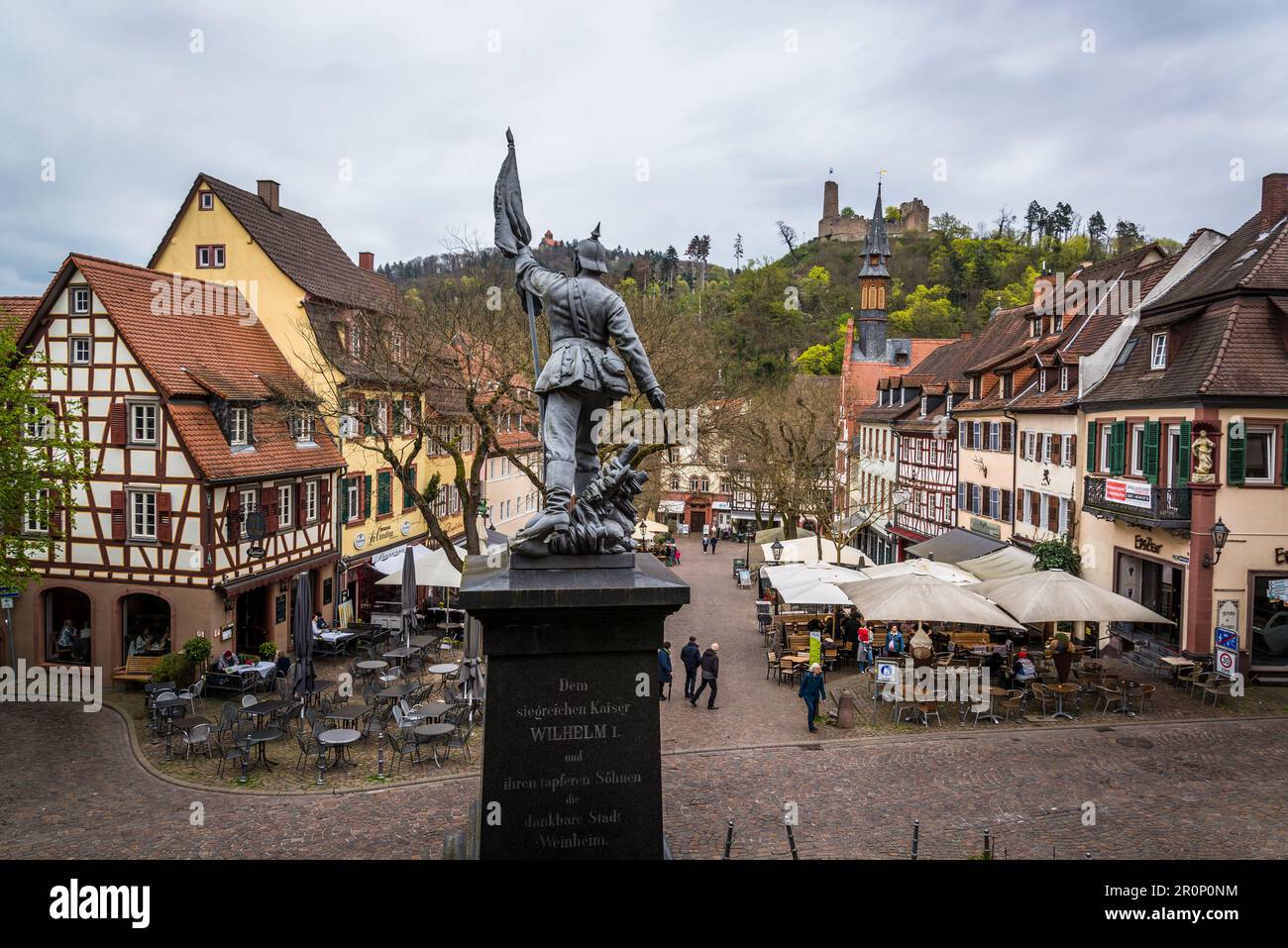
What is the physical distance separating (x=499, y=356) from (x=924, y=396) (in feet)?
89.2

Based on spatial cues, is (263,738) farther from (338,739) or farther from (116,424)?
(116,424)

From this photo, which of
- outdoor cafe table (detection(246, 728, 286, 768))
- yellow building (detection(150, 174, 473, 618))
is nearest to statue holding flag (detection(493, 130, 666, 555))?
outdoor cafe table (detection(246, 728, 286, 768))

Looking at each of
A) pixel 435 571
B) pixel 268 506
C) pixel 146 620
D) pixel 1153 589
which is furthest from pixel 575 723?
pixel 1153 589

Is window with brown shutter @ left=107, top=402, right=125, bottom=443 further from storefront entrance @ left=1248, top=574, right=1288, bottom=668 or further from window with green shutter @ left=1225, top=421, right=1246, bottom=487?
storefront entrance @ left=1248, top=574, right=1288, bottom=668

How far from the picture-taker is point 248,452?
22.3m

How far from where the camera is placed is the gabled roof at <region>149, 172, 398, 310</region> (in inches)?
1061

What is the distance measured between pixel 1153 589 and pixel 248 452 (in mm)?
22775

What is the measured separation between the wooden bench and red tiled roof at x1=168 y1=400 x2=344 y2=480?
4513 mm

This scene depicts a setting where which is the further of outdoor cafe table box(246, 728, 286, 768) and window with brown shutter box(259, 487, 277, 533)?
window with brown shutter box(259, 487, 277, 533)

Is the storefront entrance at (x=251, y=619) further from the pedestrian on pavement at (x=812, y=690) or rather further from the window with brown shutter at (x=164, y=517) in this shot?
the pedestrian on pavement at (x=812, y=690)

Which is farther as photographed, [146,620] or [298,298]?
[298,298]

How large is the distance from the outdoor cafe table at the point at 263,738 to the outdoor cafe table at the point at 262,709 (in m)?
0.71
